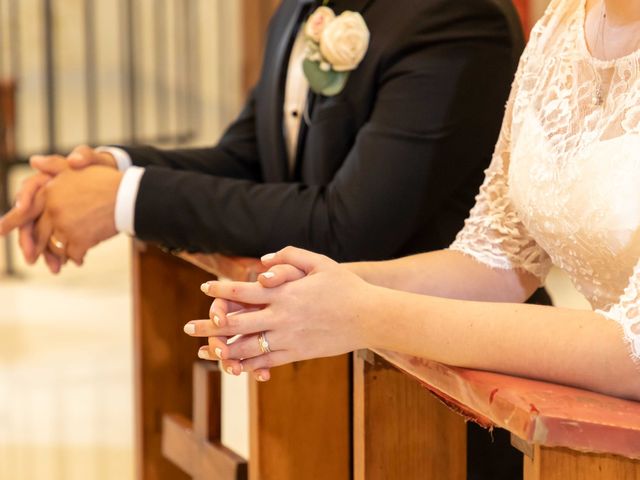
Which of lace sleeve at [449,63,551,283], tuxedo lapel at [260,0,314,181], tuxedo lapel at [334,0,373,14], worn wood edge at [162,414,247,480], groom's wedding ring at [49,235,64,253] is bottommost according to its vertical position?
worn wood edge at [162,414,247,480]

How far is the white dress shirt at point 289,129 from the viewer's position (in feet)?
6.86

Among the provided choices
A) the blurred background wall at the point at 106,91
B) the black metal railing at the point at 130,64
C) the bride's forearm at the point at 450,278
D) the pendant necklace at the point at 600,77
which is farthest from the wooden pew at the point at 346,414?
the black metal railing at the point at 130,64

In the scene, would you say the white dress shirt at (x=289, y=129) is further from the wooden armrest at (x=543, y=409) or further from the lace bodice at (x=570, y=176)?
the wooden armrest at (x=543, y=409)

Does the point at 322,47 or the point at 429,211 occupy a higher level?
the point at 322,47

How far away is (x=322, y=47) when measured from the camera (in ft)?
6.61

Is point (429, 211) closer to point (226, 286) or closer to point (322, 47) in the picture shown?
point (322, 47)

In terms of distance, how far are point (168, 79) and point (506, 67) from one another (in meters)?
6.30

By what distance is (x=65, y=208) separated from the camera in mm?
2139

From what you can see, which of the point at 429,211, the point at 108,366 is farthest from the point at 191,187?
the point at 108,366

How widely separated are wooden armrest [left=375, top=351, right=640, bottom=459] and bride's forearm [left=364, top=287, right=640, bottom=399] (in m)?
0.02

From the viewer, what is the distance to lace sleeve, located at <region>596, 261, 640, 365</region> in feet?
4.12

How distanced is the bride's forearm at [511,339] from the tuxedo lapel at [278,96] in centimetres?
87

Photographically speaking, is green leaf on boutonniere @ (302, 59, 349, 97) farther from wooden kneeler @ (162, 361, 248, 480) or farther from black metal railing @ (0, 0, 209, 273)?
black metal railing @ (0, 0, 209, 273)

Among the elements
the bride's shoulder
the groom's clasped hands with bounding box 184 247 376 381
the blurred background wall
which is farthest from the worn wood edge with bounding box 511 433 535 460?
the blurred background wall
